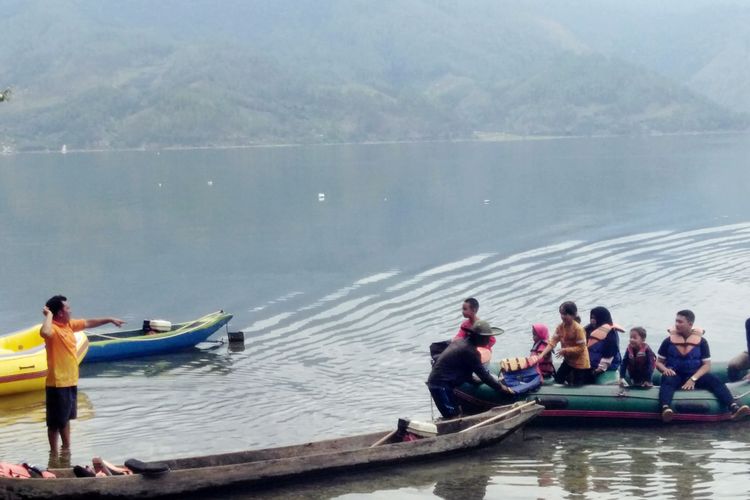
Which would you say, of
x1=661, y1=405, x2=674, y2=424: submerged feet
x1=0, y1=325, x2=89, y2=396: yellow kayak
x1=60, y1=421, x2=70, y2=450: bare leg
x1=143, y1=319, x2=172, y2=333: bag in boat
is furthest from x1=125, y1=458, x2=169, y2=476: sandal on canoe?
x1=143, y1=319, x2=172, y2=333: bag in boat

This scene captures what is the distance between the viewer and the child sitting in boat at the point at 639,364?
1393 centimetres

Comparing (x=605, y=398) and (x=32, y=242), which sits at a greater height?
(x=32, y=242)

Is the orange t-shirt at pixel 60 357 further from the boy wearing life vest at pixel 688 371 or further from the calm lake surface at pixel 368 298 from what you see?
the boy wearing life vest at pixel 688 371

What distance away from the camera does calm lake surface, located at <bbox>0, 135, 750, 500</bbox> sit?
13078mm

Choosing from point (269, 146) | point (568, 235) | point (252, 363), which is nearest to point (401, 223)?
point (568, 235)

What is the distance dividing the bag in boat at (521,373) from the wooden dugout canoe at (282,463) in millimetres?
658

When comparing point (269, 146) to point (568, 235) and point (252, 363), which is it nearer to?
point (568, 235)

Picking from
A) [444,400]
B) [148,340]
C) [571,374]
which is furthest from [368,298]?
[444,400]

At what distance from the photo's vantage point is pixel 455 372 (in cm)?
1353

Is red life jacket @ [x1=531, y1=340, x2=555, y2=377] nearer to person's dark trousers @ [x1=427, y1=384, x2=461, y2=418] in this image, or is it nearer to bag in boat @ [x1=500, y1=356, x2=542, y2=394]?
bag in boat @ [x1=500, y1=356, x2=542, y2=394]

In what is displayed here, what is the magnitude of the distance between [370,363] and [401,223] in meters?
26.6

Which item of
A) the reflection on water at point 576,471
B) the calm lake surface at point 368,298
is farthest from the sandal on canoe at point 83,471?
the calm lake surface at point 368,298

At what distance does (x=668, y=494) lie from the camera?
39.0ft

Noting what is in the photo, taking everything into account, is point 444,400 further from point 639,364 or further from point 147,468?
point 147,468
